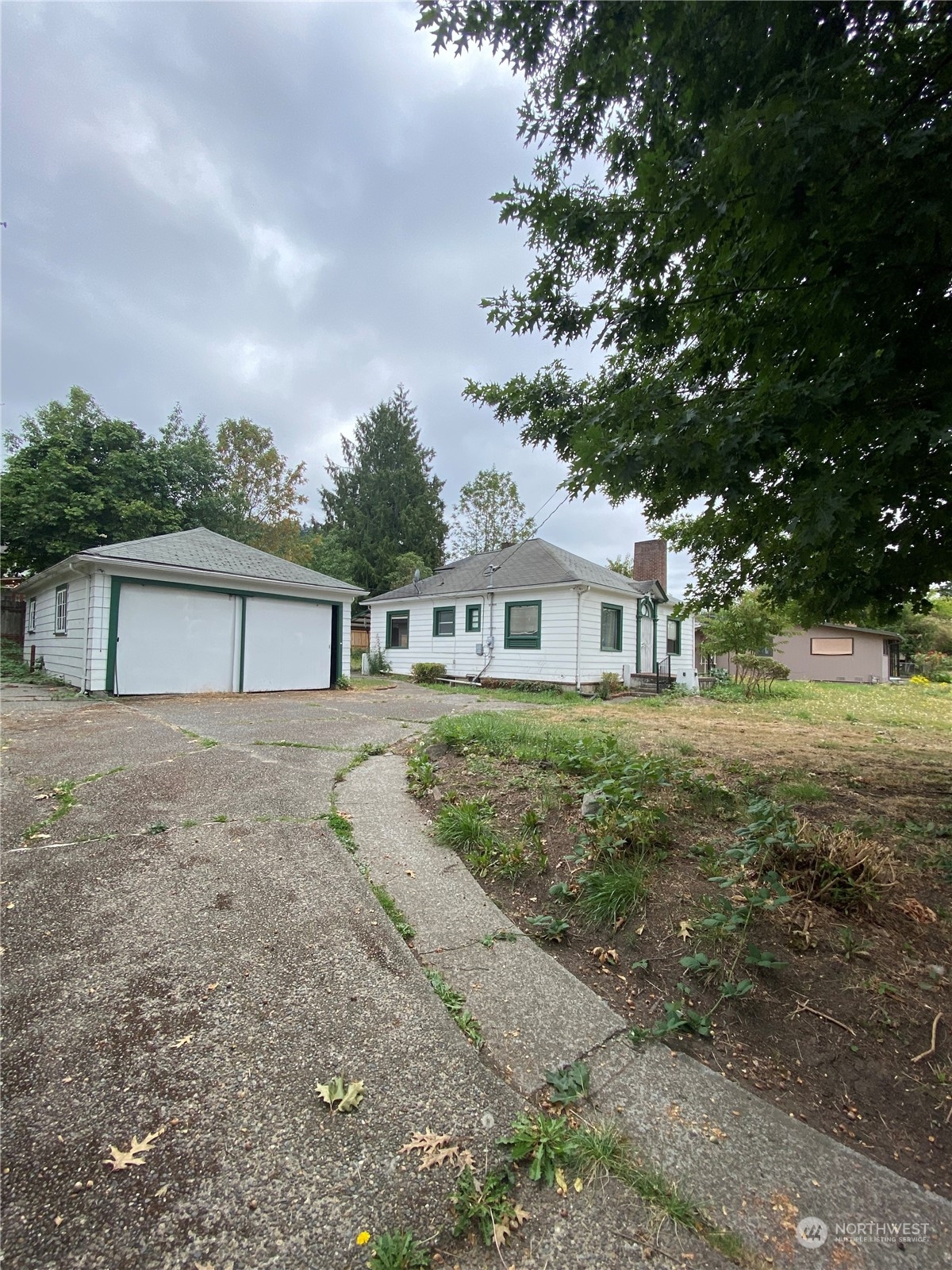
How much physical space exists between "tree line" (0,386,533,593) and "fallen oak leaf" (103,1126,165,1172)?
20.3 metres

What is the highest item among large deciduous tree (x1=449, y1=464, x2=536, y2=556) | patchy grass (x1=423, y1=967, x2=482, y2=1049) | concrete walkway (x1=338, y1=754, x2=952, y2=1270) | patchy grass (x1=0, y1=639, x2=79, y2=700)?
large deciduous tree (x1=449, y1=464, x2=536, y2=556)

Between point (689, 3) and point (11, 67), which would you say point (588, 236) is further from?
point (11, 67)

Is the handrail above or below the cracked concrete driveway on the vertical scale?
above

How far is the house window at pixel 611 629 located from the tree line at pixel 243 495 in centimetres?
1330

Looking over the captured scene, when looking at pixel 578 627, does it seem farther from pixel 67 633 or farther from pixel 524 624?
pixel 67 633

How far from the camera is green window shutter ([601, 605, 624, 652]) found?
14125mm

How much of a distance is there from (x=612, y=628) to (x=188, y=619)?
10.4 metres

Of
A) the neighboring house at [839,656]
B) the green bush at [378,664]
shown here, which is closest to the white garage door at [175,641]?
the green bush at [378,664]

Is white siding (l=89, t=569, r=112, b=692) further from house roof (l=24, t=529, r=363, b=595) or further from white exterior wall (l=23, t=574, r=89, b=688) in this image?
house roof (l=24, t=529, r=363, b=595)

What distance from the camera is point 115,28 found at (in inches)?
177

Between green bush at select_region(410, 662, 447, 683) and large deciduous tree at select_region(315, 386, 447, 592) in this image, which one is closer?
green bush at select_region(410, 662, 447, 683)

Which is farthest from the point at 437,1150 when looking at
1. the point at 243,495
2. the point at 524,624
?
the point at 243,495

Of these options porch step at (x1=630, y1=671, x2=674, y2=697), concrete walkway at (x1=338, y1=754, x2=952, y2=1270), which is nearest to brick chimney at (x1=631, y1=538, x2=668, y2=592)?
porch step at (x1=630, y1=671, x2=674, y2=697)

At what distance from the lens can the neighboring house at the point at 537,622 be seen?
44.1 ft
